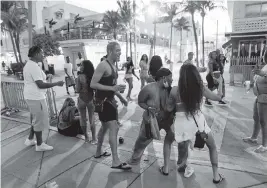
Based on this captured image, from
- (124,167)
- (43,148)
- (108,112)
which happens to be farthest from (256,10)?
(43,148)

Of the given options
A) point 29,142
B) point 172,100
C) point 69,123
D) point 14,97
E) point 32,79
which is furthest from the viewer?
point 14,97

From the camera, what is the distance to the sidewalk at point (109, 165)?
275cm

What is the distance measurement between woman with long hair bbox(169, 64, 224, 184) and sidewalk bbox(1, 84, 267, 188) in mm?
473

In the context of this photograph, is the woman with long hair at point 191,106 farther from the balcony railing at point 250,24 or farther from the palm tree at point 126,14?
the palm tree at point 126,14

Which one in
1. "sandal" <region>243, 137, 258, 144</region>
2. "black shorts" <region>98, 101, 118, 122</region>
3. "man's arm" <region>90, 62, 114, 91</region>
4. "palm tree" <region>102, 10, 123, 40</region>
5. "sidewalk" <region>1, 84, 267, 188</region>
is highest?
"palm tree" <region>102, 10, 123, 40</region>

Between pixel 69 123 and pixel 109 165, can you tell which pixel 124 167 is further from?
pixel 69 123

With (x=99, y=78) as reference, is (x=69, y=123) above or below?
below

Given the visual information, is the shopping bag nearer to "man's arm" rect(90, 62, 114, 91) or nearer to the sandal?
"man's arm" rect(90, 62, 114, 91)

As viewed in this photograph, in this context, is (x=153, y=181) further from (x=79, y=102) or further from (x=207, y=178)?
(x=79, y=102)

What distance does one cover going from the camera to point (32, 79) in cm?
342

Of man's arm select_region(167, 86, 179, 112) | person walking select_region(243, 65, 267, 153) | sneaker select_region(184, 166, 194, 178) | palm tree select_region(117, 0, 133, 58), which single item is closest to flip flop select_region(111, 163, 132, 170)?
sneaker select_region(184, 166, 194, 178)

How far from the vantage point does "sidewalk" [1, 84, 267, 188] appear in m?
2.75

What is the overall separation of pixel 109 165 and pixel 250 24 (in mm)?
14011

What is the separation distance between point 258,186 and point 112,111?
211 centimetres
